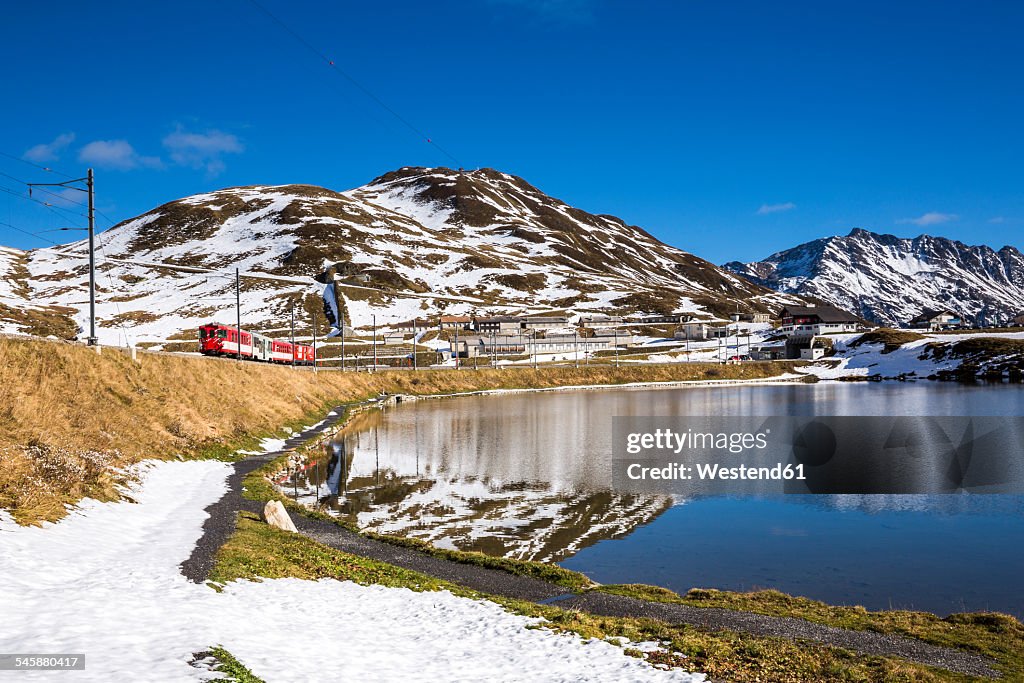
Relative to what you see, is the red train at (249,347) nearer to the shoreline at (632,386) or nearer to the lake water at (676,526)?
the shoreline at (632,386)

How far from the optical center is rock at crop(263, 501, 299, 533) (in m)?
23.1

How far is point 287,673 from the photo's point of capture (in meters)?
11.2

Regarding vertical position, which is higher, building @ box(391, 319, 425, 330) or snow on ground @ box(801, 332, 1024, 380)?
building @ box(391, 319, 425, 330)

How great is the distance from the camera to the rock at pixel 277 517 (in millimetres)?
23078

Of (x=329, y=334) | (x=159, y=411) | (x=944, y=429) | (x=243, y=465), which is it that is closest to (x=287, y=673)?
(x=243, y=465)

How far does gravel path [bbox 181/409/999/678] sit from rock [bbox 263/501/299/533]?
2.64 feet

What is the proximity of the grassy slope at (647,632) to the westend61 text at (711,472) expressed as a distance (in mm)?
22718

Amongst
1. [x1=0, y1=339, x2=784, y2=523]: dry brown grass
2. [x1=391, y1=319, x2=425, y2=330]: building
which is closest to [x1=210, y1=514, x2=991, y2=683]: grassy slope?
[x1=0, y1=339, x2=784, y2=523]: dry brown grass

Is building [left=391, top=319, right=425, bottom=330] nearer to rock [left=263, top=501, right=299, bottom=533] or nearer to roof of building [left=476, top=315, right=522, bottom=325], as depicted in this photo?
roof of building [left=476, top=315, right=522, bottom=325]

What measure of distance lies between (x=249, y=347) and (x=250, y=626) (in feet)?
281

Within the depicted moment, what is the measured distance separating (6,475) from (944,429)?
64.5m

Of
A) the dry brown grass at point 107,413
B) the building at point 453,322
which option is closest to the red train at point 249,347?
the dry brown grass at point 107,413

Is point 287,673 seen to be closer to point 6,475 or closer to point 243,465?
point 6,475

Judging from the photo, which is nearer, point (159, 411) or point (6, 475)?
point (6, 475)
